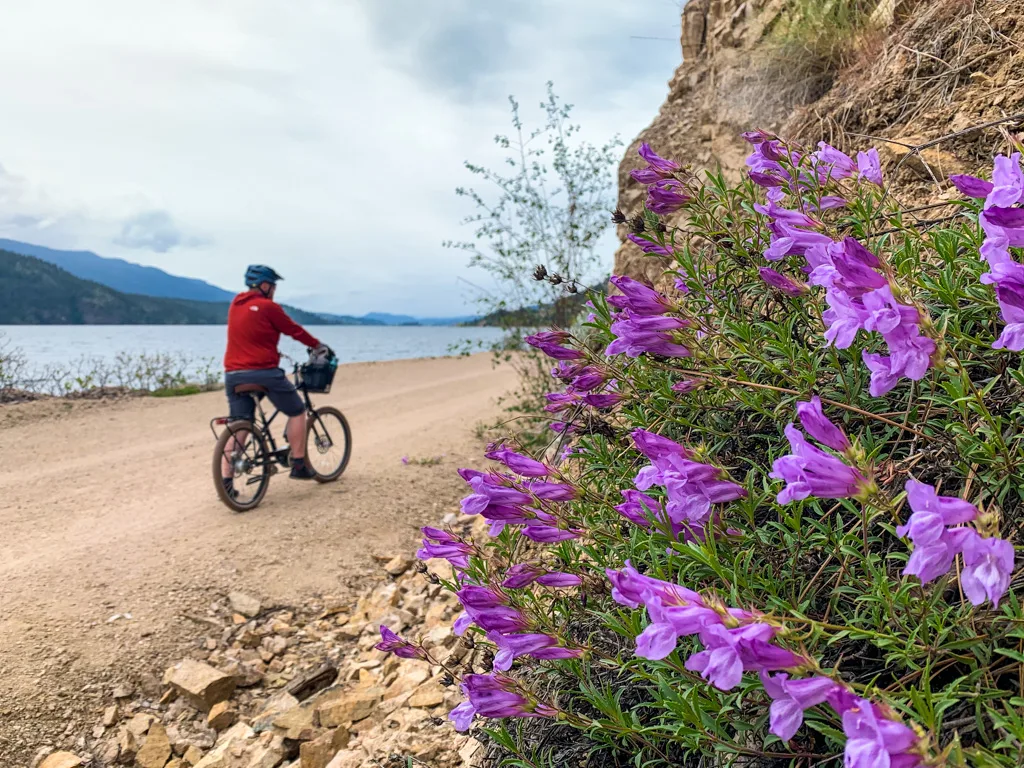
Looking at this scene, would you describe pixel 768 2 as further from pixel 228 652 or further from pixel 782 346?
pixel 228 652

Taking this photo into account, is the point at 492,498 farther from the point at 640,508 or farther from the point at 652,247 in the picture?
the point at 652,247

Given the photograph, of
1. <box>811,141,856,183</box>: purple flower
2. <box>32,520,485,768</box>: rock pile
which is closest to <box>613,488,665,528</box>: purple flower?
<box>32,520,485,768</box>: rock pile

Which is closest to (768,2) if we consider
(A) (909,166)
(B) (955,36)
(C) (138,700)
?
(B) (955,36)

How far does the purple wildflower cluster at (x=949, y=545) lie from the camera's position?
2.97 ft

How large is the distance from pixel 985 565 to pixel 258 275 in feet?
20.5

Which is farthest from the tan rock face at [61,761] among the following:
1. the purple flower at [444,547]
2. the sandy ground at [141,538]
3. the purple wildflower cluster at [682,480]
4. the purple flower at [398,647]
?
the purple wildflower cluster at [682,480]

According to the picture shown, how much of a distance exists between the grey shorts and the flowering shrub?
4532mm

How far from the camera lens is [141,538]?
16.9 feet

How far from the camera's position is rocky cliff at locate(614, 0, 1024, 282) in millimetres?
3453

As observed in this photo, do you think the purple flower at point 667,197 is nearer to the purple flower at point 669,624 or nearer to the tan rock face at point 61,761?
the purple flower at point 669,624

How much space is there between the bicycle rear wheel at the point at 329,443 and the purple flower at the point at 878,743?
647cm

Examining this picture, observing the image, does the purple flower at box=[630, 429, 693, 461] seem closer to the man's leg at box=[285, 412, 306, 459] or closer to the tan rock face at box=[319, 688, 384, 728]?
the tan rock face at box=[319, 688, 384, 728]

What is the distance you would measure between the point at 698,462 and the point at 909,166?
9.92 feet

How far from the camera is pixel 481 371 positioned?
18.1 metres
